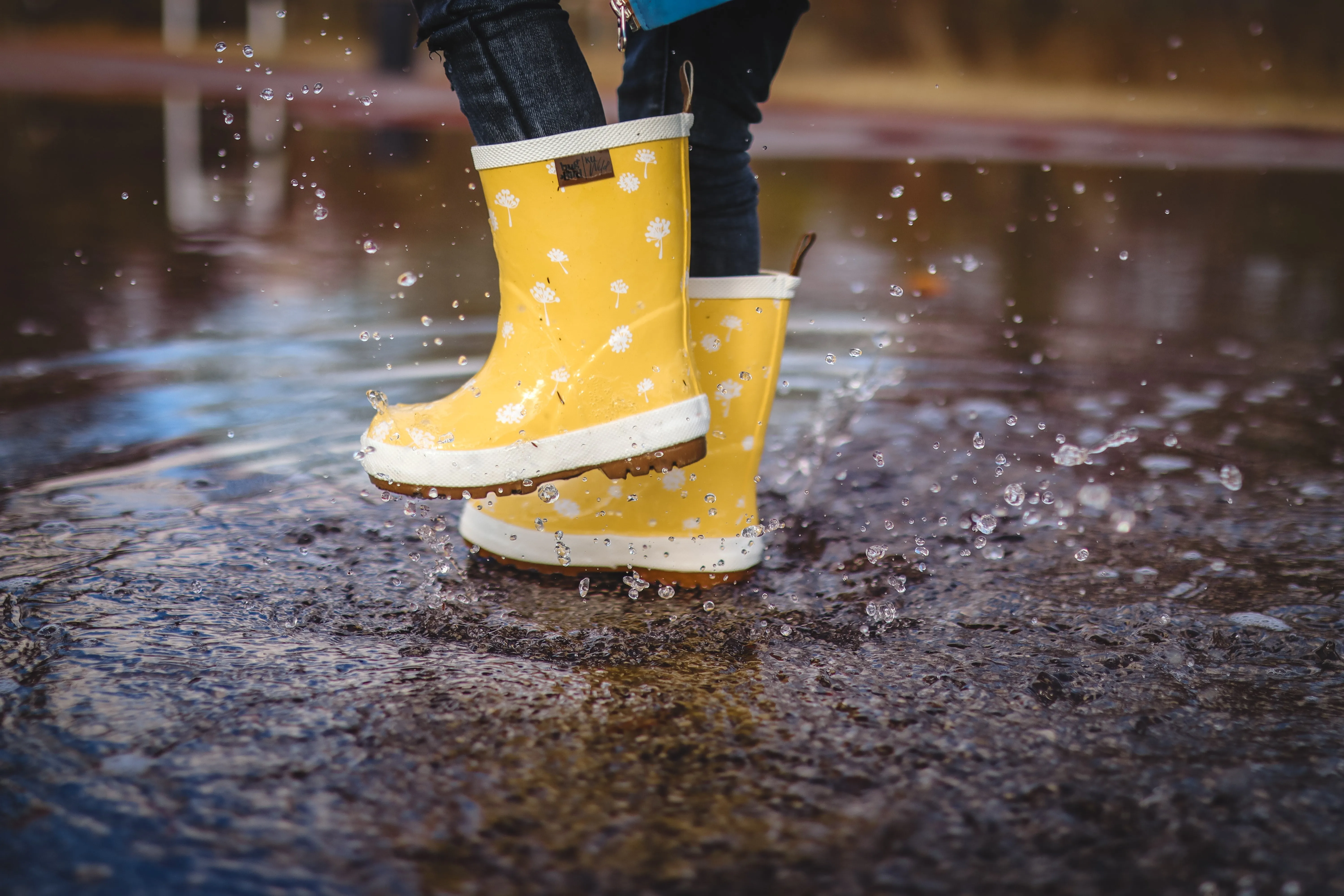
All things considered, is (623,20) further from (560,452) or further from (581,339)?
(560,452)

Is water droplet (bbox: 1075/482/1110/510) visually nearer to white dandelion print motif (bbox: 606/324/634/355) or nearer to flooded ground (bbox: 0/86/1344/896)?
flooded ground (bbox: 0/86/1344/896)

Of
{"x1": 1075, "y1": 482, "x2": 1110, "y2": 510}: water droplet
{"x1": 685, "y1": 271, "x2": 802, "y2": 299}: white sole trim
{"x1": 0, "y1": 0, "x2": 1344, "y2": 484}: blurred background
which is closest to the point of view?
{"x1": 685, "y1": 271, "x2": 802, "y2": 299}: white sole trim

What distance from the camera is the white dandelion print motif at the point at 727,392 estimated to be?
1.42 metres

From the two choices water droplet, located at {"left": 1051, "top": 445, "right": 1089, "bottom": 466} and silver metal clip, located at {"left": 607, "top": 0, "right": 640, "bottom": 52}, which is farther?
water droplet, located at {"left": 1051, "top": 445, "right": 1089, "bottom": 466}

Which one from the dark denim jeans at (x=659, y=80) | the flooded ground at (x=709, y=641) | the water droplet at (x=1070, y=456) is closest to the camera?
the flooded ground at (x=709, y=641)

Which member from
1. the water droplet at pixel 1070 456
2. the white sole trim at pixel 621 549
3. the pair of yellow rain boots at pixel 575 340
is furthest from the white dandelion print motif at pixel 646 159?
the water droplet at pixel 1070 456

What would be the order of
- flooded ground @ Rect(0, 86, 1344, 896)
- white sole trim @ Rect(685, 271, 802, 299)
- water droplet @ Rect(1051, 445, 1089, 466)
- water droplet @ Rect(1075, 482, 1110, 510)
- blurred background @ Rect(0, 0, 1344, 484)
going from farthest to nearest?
blurred background @ Rect(0, 0, 1344, 484) < water droplet @ Rect(1051, 445, 1089, 466) < water droplet @ Rect(1075, 482, 1110, 510) < white sole trim @ Rect(685, 271, 802, 299) < flooded ground @ Rect(0, 86, 1344, 896)

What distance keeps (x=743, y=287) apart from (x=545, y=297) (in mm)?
249

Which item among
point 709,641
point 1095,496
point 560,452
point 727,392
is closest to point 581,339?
point 560,452

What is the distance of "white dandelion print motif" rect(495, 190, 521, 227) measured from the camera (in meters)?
1.25

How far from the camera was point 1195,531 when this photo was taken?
1.59m

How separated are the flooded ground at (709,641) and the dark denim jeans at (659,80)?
43 cm

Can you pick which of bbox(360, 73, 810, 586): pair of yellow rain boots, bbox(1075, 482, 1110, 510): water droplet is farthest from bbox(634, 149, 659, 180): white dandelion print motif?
bbox(1075, 482, 1110, 510): water droplet

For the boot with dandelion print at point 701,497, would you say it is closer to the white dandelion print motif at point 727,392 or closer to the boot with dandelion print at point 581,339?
the white dandelion print motif at point 727,392
